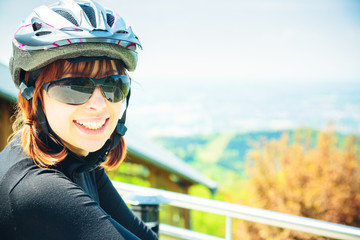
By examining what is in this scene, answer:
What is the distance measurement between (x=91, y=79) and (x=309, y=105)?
204 ft

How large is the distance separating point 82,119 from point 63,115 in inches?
2.8

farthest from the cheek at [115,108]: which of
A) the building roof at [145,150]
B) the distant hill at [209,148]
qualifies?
the distant hill at [209,148]

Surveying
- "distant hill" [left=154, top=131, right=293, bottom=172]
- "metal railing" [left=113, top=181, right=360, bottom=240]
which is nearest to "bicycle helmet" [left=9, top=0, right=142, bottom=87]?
"metal railing" [left=113, top=181, right=360, bottom=240]

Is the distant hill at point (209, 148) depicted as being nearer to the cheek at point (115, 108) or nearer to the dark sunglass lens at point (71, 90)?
the cheek at point (115, 108)

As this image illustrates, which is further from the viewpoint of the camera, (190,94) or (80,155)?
(190,94)

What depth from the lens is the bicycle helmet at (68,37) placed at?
117 centimetres

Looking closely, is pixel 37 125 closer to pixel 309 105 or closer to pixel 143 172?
pixel 143 172

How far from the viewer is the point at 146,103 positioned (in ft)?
191

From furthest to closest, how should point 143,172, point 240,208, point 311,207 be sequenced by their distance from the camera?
1. point 311,207
2. point 143,172
3. point 240,208

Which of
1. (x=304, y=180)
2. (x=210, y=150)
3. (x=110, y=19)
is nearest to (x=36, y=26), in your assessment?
(x=110, y=19)

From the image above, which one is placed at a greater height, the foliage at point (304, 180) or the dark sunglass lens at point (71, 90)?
the dark sunglass lens at point (71, 90)

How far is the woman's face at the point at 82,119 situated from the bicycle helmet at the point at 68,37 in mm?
89

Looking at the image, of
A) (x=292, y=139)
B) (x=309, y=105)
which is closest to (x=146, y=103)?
(x=309, y=105)

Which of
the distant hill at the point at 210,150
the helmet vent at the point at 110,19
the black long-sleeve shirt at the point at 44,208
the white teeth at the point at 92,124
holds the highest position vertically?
the helmet vent at the point at 110,19
